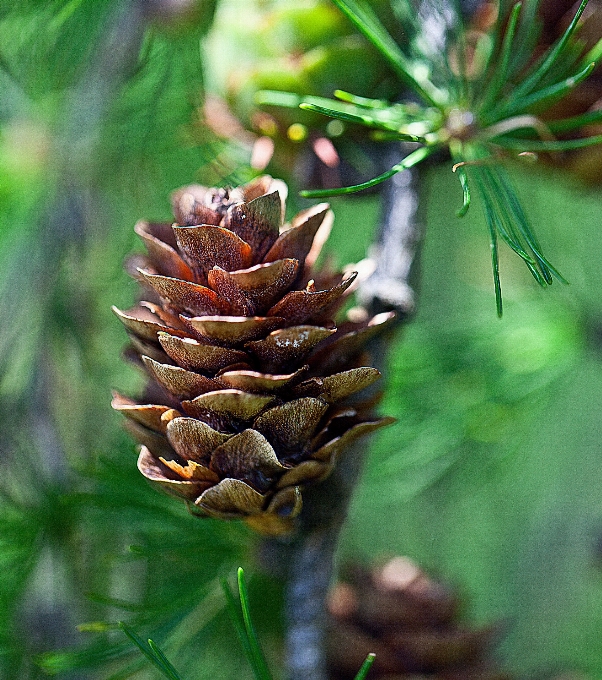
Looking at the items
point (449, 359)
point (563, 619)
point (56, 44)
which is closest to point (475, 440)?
point (449, 359)

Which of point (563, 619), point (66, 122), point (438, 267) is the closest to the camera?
point (66, 122)

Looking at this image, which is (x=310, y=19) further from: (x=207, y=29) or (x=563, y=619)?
(x=563, y=619)

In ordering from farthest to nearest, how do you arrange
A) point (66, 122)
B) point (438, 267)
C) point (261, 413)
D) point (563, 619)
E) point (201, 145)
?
point (438, 267)
point (563, 619)
point (66, 122)
point (201, 145)
point (261, 413)

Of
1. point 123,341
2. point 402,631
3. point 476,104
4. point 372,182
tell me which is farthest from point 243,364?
point 123,341

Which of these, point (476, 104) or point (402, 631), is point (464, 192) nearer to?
point (476, 104)

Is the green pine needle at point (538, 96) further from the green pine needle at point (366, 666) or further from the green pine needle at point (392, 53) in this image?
the green pine needle at point (366, 666)

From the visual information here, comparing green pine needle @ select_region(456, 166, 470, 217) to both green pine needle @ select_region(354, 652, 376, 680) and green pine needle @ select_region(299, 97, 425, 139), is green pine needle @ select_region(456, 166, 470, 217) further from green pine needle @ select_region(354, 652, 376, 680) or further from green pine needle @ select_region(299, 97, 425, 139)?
green pine needle @ select_region(354, 652, 376, 680)
